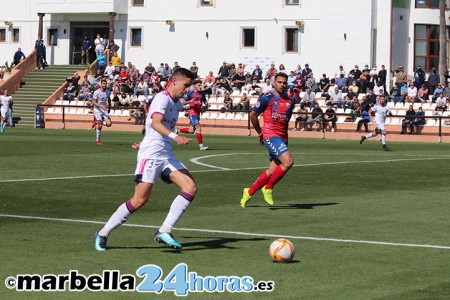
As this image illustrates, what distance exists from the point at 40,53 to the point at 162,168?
5556 cm

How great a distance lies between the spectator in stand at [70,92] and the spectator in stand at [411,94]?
64.7 feet

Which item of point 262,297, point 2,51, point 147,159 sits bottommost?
point 262,297

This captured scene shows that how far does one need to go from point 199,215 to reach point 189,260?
447 cm

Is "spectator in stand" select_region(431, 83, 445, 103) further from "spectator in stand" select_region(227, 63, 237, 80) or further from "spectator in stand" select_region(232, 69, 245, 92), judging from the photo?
"spectator in stand" select_region(227, 63, 237, 80)

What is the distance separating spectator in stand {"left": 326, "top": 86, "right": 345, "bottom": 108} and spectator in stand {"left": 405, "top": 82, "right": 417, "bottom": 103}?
10.3 feet

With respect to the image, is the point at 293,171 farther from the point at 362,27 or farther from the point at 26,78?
the point at 26,78

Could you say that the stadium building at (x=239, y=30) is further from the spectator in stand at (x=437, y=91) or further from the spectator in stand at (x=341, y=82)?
the spectator in stand at (x=437, y=91)

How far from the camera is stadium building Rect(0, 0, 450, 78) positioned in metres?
59.3

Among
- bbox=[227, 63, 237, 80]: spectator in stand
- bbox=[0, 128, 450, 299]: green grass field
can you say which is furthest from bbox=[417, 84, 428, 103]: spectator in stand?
bbox=[0, 128, 450, 299]: green grass field

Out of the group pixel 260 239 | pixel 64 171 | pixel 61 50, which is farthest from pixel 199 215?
pixel 61 50

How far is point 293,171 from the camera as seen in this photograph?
25.2 m

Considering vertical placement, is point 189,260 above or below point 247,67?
below

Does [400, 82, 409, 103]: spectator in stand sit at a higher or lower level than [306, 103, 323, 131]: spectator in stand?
higher

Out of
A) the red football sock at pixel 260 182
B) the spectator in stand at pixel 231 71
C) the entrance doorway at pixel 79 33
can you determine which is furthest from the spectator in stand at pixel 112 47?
the red football sock at pixel 260 182
